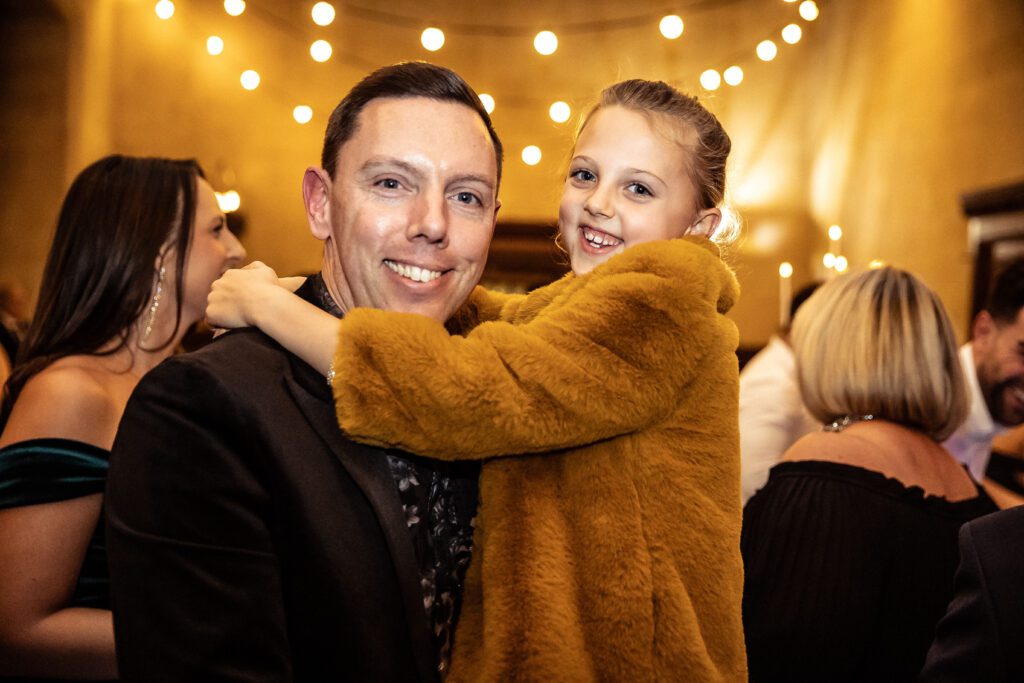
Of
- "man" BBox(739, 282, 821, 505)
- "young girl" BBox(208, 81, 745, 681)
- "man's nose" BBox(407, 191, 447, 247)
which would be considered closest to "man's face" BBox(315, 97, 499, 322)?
"man's nose" BBox(407, 191, 447, 247)

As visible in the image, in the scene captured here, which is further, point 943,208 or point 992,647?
point 943,208

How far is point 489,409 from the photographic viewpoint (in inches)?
48.3

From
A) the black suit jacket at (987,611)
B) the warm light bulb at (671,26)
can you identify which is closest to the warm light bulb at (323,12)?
the warm light bulb at (671,26)

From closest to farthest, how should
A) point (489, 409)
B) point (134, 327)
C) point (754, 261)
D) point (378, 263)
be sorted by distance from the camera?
point (489, 409), point (378, 263), point (134, 327), point (754, 261)

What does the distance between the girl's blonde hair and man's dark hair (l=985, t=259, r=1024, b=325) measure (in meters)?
1.72

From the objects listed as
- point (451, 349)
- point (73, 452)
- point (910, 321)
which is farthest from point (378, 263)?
point (910, 321)

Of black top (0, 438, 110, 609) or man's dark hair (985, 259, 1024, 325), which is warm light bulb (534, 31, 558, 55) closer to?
man's dark hair (985, 259, 1024, 325)

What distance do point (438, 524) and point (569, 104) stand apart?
714 centimetres

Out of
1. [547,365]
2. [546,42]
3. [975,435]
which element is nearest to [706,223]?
[547,365]

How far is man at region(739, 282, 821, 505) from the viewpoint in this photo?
3188 millimetres

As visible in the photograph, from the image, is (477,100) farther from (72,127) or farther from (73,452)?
(72,127)

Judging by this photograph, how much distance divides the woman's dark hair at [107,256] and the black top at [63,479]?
0.83 ft

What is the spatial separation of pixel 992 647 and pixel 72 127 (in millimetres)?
6516

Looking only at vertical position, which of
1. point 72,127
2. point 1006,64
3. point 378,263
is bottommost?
point 378,263
